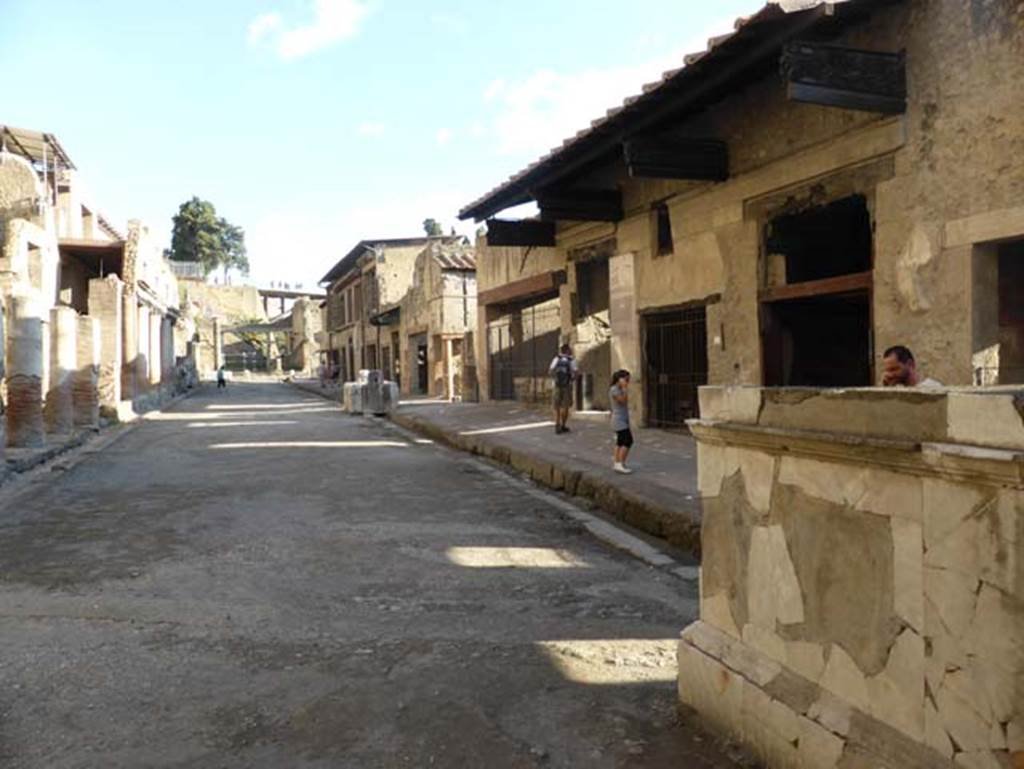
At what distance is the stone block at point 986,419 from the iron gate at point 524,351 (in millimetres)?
14853

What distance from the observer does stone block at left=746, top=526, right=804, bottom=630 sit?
9.04 feet

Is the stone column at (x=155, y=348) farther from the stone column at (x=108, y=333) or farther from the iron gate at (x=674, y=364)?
the iron gate at (x=674, y=364)

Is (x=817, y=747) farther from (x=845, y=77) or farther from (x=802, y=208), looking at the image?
(x=802, y=208)

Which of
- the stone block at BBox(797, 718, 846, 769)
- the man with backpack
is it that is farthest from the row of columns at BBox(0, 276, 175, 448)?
the stone block at BBox(797, 718, 846, 769)

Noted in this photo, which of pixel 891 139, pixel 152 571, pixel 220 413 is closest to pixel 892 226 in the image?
pixel 891 139

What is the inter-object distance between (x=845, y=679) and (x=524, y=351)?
16.7m

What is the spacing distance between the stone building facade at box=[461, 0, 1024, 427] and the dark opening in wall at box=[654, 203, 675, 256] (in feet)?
0.10

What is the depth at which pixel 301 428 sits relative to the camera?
17.7 m

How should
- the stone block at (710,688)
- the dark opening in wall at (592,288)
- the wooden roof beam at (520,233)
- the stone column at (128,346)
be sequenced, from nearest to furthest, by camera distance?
the stone block at (710,688)
the wooden roof beam at (520,233)
the dark opening in wall at (592,288)
the stone column at (128,346)

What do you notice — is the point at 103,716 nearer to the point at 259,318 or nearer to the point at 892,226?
the point at 892,226

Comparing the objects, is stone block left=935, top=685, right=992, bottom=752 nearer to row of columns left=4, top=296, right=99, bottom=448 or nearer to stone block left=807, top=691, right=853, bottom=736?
stone block left=807, top=691, right=853, bottom=736

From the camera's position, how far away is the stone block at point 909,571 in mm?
2232

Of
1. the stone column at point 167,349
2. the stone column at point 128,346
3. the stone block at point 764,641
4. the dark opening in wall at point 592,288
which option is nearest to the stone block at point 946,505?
the stone block at point 764,641

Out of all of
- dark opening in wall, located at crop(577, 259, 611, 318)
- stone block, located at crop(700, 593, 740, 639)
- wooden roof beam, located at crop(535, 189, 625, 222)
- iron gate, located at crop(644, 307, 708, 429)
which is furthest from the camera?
dark opening in wall, located at crop(577, 259, 611, 318)
